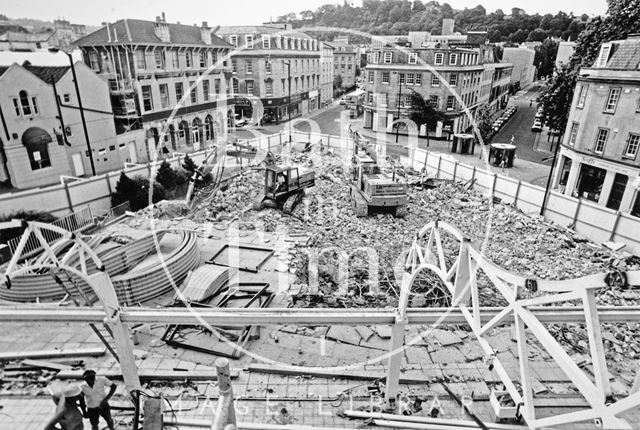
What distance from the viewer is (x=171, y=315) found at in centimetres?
627

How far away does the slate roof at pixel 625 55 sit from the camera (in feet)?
61.7

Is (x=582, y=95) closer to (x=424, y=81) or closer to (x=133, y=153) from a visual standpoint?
(x=424, y=81)

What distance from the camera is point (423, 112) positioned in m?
37.2

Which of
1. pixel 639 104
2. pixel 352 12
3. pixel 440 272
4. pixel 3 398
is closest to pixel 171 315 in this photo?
pixel 3 398

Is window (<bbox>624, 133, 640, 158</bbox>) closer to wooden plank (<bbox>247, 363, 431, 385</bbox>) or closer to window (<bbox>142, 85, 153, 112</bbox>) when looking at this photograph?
wooden plank (<bbox>247, 363, 431, 385</bbox>)

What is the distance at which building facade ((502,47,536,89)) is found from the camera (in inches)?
2648

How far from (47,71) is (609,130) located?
102 feet

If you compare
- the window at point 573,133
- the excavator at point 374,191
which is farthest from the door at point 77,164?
the window at point 573,133

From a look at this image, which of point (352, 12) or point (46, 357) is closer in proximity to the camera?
point (46, 357)

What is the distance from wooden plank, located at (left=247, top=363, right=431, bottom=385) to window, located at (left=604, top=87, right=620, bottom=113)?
19.9 meters

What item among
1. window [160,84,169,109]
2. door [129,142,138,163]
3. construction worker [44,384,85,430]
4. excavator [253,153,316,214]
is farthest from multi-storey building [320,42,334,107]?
construction worker [44,384,85,430]

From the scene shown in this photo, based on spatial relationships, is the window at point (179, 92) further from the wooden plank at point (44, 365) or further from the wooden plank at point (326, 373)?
the wooden plank at point (326, 373)

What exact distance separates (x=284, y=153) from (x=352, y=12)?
6487cm

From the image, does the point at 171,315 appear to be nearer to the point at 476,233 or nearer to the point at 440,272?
the point at 440,272
